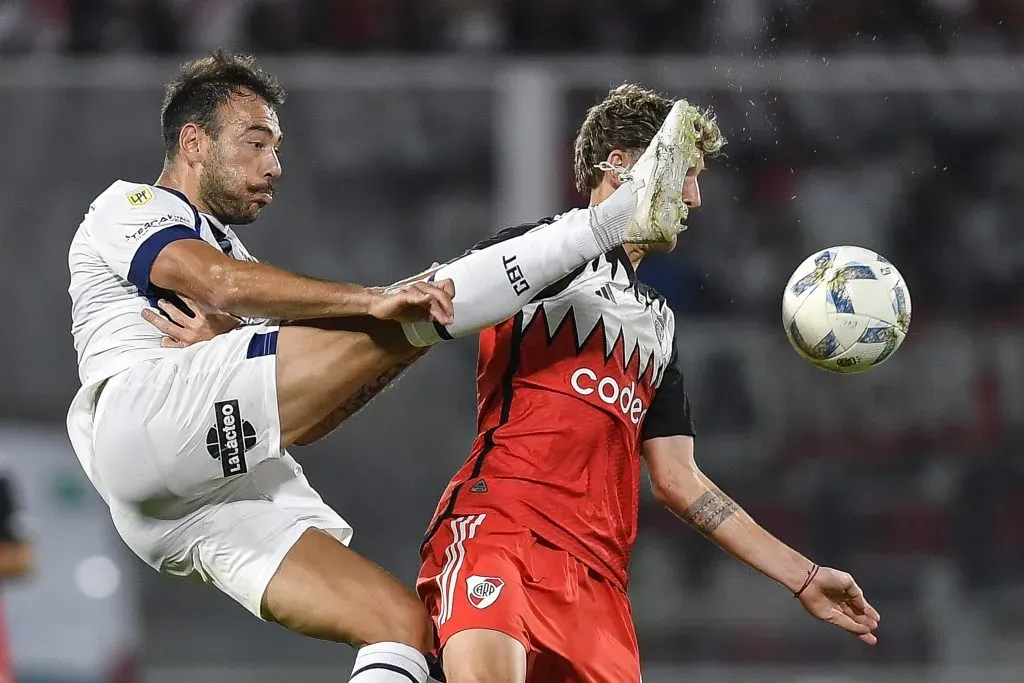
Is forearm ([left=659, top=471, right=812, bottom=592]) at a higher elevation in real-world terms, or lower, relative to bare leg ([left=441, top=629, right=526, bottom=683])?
higher

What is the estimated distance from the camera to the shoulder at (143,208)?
3.85 m

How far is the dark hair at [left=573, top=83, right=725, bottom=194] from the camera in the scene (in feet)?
13.6

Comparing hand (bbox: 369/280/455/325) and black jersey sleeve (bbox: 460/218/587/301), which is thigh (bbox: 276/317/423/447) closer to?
hand (bbox: 369/280/455/325)

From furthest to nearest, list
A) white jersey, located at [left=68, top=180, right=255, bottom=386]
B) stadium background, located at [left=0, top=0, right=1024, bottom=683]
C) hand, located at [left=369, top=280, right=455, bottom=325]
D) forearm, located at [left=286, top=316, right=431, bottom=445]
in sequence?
1. stadium background, located at [left=0, top=0, right=1024, bottom=683]
2. white jersey, located at [left=68, top=180, right=255, bottom=386]
3. forearm, located at [left=286, top=316, right=431, bottom=445]
4. hand, located at [left=369, top=280, right=455, bottom=325]

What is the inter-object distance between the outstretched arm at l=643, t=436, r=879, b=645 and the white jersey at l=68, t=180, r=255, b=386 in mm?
1394

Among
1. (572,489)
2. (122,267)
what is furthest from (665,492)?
(122,267)

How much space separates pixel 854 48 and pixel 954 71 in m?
0.64

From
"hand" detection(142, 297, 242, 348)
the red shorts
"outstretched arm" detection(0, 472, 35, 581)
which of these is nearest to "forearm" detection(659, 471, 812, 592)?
the red shorts

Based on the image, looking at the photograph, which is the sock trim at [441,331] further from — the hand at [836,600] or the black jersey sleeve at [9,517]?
the black jersey sleeve at [9,517]

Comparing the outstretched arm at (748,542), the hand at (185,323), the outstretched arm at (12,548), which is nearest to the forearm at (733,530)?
the outstretched arm at (748,542)

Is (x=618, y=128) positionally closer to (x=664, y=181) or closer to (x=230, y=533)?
(x=664, y=181)

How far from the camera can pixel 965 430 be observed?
8.45 metres

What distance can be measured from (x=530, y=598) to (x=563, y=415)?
1.61 feet

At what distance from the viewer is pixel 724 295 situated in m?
8.52
